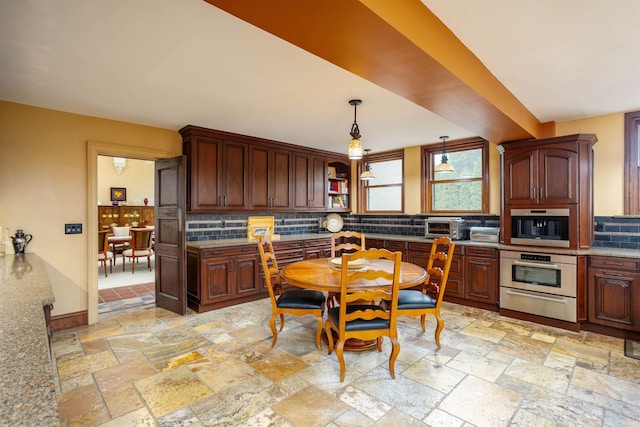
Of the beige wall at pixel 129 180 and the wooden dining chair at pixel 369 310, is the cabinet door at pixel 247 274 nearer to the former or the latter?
the wooden dining chair at pixel 369 310

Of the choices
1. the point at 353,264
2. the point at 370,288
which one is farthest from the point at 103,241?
the point at 370,288

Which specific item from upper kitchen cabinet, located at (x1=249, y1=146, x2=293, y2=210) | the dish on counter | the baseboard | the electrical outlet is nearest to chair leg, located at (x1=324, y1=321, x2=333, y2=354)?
the dish on counter

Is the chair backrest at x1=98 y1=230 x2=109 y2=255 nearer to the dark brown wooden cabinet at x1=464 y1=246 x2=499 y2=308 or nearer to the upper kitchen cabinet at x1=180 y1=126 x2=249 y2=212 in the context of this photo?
the upper kitchen cabinet at x1=180 y1=126 x2=249 y2=212

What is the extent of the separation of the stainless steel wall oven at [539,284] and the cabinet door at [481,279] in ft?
0.40

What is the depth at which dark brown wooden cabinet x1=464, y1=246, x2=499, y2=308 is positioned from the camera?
12.9 feet

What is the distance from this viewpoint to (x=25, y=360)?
36.5 inches

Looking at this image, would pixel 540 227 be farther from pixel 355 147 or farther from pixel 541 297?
pixel 355 147

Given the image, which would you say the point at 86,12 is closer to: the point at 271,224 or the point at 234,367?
the point at 234,367

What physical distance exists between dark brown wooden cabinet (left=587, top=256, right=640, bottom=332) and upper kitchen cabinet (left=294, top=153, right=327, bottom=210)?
3.79 metres

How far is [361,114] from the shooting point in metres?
3.53

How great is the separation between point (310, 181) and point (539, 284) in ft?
11.7

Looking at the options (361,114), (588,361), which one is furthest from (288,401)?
(361,114)

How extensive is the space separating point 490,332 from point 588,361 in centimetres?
80

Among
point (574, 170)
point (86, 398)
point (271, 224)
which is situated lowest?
point (86, 398)
